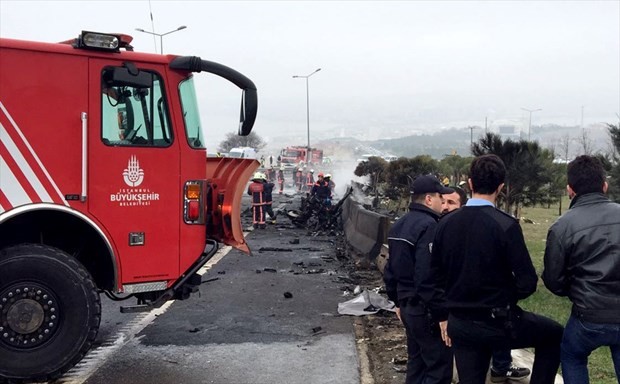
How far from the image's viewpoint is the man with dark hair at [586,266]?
3.68m

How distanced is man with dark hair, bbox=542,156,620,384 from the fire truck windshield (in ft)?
12.3

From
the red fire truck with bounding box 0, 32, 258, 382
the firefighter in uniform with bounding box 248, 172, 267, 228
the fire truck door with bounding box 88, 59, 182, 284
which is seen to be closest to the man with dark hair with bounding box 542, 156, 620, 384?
the red fire truck with bounding box 0, 32, 258, 382

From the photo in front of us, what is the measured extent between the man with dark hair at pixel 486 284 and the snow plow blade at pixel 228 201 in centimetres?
308

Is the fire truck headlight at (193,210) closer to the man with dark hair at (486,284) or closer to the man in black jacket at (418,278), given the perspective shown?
the man in black jacket at (418,278)

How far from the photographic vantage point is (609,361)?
595 centimetres

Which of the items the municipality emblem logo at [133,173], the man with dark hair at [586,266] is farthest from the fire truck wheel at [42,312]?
the man with dark hair at [586,266]

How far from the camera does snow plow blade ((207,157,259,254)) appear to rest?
661cm

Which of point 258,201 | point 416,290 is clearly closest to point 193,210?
point 416,290

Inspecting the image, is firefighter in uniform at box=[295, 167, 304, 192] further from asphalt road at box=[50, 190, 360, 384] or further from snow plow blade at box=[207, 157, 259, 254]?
snow plow blade at box=[207, 157, 259, 254]

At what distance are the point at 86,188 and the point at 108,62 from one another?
3.99ft

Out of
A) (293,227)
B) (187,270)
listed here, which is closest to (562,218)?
(187,270)

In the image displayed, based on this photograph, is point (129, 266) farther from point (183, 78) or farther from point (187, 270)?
point (183, 78)

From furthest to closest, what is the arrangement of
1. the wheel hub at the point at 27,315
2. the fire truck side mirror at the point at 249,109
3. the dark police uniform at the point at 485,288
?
the fire truck side mirror at the point at 249,109 < the wheel hub at the point at 27,315 < the dark police uniform at the point at 485,288

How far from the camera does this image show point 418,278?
14.2 feet
